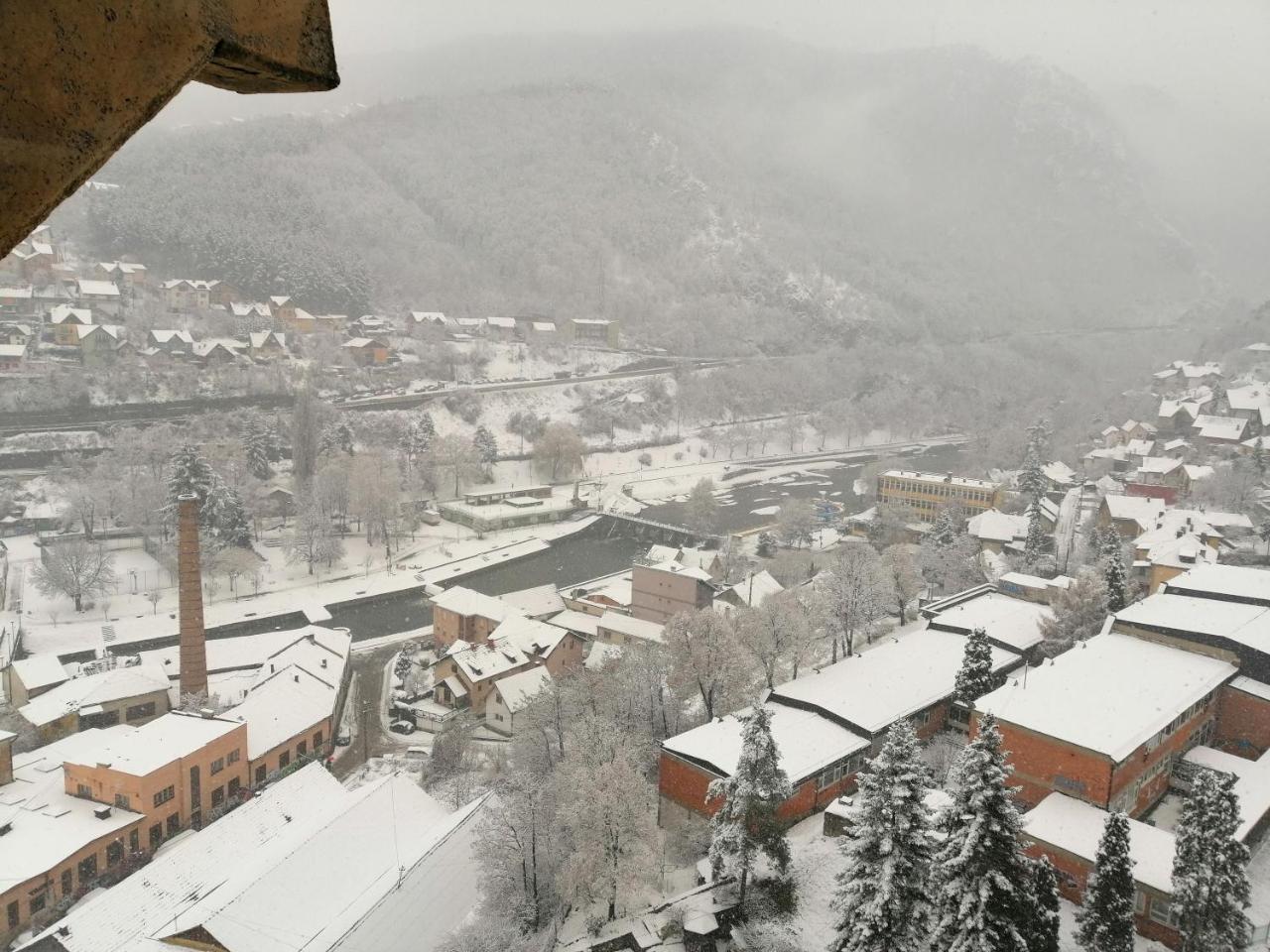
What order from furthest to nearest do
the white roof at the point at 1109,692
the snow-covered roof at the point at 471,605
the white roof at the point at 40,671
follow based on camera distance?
the snow-covered roof at the point at 471,605, the white roof at the point at 40,671, the white roof at the point at 1109,692

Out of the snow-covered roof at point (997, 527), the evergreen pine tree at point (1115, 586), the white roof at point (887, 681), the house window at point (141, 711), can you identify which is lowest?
the house window at point (141, 711)

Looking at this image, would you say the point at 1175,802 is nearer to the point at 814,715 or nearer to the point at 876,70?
the point at 814,715

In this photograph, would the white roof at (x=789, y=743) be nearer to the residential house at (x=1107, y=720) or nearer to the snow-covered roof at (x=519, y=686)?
the residential house at (x=1107, y=720)

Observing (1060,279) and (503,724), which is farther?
(1060,279)

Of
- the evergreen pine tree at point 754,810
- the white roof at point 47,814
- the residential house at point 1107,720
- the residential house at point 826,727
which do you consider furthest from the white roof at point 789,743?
the white roof at point 47,814

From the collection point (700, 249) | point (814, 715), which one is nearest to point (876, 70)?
point (700, 249)

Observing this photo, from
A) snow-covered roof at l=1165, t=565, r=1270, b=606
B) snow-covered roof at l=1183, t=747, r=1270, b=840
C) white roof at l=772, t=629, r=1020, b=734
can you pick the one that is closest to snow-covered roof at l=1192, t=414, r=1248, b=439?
snow-covered roof at l=1165, t=565, r=1270, b=606

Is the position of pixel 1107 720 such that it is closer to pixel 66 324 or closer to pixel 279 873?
pixel 279 873

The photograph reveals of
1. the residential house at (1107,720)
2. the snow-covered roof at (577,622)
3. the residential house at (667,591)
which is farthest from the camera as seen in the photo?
the residential house at (667,591)
